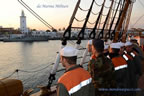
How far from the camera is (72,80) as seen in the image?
1784 mm

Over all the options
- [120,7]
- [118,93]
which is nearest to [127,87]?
[118,93]

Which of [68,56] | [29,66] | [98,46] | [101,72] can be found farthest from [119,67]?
[29,66]

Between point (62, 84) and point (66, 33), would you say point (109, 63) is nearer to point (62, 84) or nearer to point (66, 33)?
point (62, 84)

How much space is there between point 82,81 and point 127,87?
1946mm

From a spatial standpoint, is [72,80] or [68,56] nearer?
[72,80]

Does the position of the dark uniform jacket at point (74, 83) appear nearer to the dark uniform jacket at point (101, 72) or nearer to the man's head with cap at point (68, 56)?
the man's head with cap at point (68, 56)

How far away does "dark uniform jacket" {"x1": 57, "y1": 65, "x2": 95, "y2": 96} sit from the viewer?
1780 mm

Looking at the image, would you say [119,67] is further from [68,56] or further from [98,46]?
[68,56]

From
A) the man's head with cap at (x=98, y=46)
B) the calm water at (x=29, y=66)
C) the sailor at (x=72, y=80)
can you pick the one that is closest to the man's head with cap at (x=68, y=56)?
the sailor at (x=72, y=80)

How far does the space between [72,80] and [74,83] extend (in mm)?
35

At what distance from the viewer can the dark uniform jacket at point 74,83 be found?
1.78m

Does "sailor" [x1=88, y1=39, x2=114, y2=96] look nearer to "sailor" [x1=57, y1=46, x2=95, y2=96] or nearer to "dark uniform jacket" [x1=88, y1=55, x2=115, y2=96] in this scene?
"dark uniform jacket" [x1=88, y1=55, x2=115, y2=96]

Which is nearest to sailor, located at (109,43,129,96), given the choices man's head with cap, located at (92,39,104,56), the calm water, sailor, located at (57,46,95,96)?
man's head with cap, located at (92,39,104,56)

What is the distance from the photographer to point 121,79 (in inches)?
128
